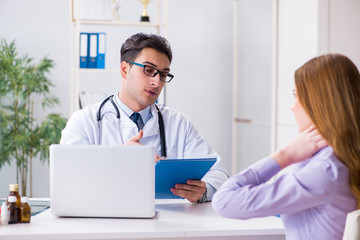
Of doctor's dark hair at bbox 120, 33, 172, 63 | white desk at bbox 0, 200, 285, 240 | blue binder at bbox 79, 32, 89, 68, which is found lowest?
white desk at bbox 0, 200, 285, 240

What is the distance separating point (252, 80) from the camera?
491 centimetres

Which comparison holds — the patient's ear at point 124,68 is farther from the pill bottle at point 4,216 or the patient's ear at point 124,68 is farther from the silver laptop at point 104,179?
the pill bottle at point 4,216

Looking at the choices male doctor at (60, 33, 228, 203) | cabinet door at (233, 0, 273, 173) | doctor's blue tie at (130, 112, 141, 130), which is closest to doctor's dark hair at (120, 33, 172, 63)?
male doctor at (60, 33, 228, 203)

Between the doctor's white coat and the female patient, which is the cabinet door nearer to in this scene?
the doctor's white coat

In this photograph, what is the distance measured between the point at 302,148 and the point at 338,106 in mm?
162

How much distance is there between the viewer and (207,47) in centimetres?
545

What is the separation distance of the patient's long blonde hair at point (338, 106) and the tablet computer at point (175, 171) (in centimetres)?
59

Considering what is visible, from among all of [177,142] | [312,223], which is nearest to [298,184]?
[312,223]

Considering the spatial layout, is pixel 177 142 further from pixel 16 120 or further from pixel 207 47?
pixel 207 47

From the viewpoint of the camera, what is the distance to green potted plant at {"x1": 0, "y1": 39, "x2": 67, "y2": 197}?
461cm

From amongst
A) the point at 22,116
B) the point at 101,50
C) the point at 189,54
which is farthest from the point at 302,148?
the point at 189,54

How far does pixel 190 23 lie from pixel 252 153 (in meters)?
1.57

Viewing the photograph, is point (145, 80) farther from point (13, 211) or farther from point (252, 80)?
point (252, 80)

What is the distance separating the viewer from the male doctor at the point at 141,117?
7.70 ft
